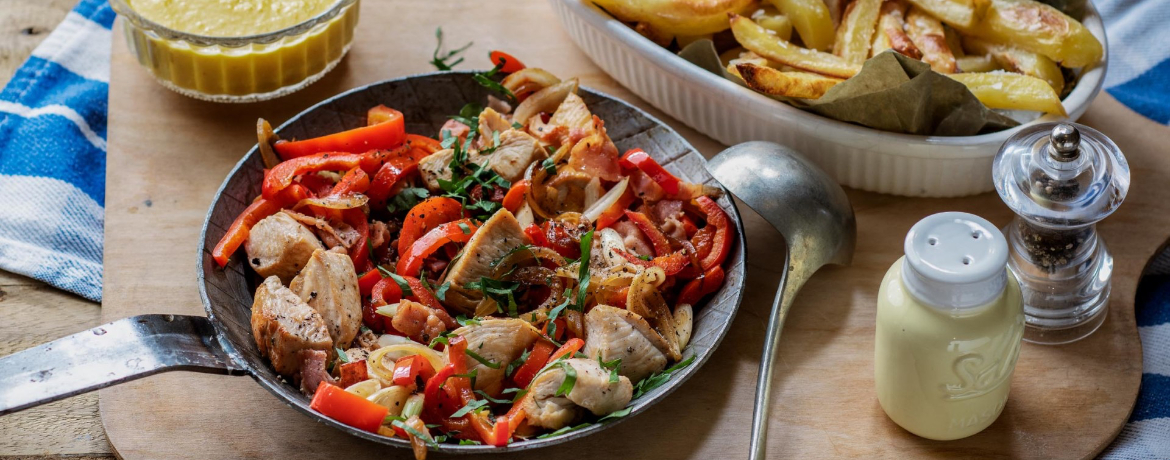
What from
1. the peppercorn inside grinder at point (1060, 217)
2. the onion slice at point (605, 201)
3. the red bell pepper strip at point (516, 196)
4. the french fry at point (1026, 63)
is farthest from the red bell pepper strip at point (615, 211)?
the french fry at point (1026, 63)

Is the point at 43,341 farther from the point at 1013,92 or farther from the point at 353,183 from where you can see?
the point at 1013,92

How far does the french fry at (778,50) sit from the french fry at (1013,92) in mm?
389

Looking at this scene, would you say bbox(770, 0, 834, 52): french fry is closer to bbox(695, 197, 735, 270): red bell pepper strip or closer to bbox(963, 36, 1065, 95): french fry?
bbox(963, 36, 1065, 95): french fry

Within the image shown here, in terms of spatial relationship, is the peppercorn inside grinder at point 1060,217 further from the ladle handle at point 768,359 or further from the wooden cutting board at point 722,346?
the ladle handle at point 768,359

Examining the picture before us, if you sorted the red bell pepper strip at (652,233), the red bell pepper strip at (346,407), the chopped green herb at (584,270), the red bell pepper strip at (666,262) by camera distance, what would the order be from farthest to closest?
the red bell pepper strip at (652,233), the red bell pepper strip at (666,262), the chopped green herb at (584,270), the red bell pepper strip at (346,407)

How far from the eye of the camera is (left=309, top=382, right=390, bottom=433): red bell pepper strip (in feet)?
→ 8.05

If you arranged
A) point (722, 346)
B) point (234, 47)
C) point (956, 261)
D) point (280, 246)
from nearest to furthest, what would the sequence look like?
Result: 1. point (956, 261)
2. point (280, 246)
3. point (722, 346)
4. point (234, 47)

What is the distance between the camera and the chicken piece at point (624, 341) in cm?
262

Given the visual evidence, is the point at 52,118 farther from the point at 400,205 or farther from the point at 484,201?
the point at 484,201

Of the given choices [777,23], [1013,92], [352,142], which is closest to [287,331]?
[352,142]

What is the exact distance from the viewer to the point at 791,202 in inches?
119

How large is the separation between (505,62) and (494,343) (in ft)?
4.33

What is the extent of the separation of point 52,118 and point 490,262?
210 cm

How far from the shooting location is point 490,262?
2.83 m
